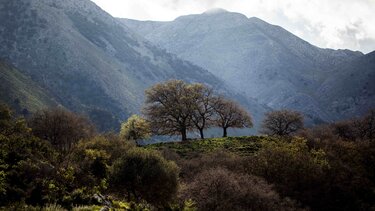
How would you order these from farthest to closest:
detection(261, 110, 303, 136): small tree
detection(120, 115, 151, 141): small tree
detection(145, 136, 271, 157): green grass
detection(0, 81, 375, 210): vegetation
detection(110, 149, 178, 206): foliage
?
detection(261, 110, 303, 136): small tree, detection(120, 115, 151, 141): small tree, detection(145, 136, 271, 157): green grass, detection(110, 149, 178, 206): foliage, detection(0, 81, 375, 210): vegetation

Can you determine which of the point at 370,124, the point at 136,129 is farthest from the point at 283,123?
the point at 136,129

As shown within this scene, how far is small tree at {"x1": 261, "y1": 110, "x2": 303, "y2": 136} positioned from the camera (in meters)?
114

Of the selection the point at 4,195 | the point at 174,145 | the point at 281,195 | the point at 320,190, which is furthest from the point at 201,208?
the point at 174,145

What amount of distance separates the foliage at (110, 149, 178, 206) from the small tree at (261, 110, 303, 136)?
81665mm

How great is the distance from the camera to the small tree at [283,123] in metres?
114

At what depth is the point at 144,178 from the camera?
36531 mm

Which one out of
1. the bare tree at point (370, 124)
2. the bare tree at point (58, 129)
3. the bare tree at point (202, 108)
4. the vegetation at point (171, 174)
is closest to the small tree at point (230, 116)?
the bare tree at point (202, 108)

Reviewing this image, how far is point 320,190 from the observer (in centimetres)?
5612

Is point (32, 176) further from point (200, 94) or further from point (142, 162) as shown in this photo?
point (200, 94)

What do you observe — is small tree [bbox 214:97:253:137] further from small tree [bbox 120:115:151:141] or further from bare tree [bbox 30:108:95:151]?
bare tree [bbox 30:108:95:151]

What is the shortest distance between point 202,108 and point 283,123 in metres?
Result: 35.6

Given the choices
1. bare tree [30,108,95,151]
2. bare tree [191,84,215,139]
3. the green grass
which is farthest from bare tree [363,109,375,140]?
bare tree [30,108,95,151]

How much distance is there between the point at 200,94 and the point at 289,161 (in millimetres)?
42891

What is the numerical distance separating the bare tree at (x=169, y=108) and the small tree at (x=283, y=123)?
36708 mm
